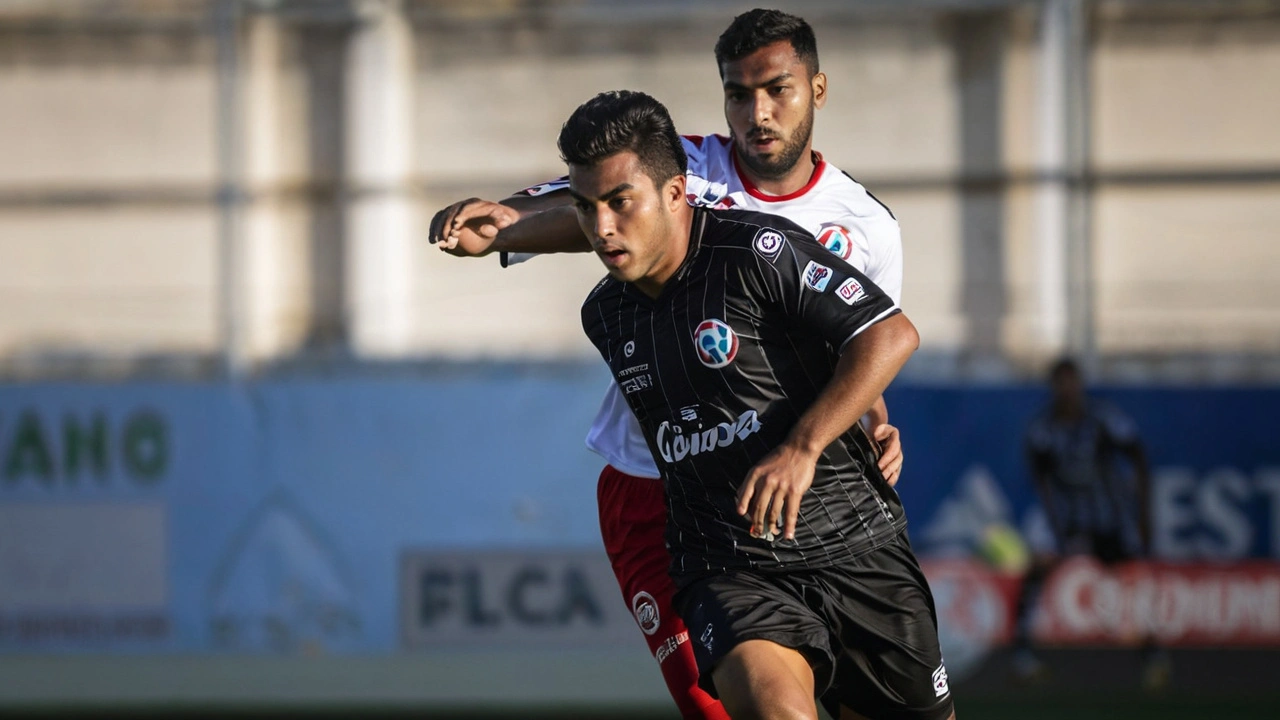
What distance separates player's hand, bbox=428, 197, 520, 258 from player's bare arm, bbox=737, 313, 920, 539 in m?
0.90

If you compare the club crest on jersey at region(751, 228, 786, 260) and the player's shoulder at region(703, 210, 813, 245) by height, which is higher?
the player's shoulder at region(703, 210, 813, 245)

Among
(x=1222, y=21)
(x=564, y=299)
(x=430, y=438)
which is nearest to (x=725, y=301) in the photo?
(x=430, y=438)

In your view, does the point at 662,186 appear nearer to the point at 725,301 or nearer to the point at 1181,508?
the point at 725,301

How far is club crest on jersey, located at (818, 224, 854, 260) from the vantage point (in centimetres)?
402

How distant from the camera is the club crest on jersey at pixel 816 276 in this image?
141 inches

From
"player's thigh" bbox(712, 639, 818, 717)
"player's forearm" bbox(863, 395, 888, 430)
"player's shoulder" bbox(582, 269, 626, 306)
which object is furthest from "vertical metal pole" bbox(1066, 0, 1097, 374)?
"player's thigh" bbox(712, 639, 818, 717)

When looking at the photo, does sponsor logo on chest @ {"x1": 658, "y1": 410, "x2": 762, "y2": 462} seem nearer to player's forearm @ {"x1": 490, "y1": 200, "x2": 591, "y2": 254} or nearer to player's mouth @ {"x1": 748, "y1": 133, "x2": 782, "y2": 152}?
player's forearm @ {"x1": 490, "y1": 200, "x2": 591, "y2": 254}

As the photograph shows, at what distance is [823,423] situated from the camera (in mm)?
3496

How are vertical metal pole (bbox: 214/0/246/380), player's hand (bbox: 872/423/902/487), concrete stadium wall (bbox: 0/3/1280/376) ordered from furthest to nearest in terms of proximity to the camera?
concrete stadium wall (bbox: 0/3/1280/376) < vertical metal pole (bbox: 214/0/246/380) < player's hand (bbox: 872/423/902/487)

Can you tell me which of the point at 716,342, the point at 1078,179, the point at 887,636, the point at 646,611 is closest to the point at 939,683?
the point at 887,636

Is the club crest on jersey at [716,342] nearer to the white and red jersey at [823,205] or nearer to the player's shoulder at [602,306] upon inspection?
the player's shoulder at [602,306]

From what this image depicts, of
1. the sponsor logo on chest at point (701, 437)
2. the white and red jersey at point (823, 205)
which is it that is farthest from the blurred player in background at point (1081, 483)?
the sponsor logo on chest at point (701, 437)

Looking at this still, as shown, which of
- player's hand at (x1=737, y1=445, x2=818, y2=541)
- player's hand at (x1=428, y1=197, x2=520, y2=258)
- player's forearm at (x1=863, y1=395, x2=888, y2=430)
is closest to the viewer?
player's hand at (x1=737, y1=445, x2=818, y2=541)

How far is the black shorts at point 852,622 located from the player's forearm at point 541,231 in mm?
925
